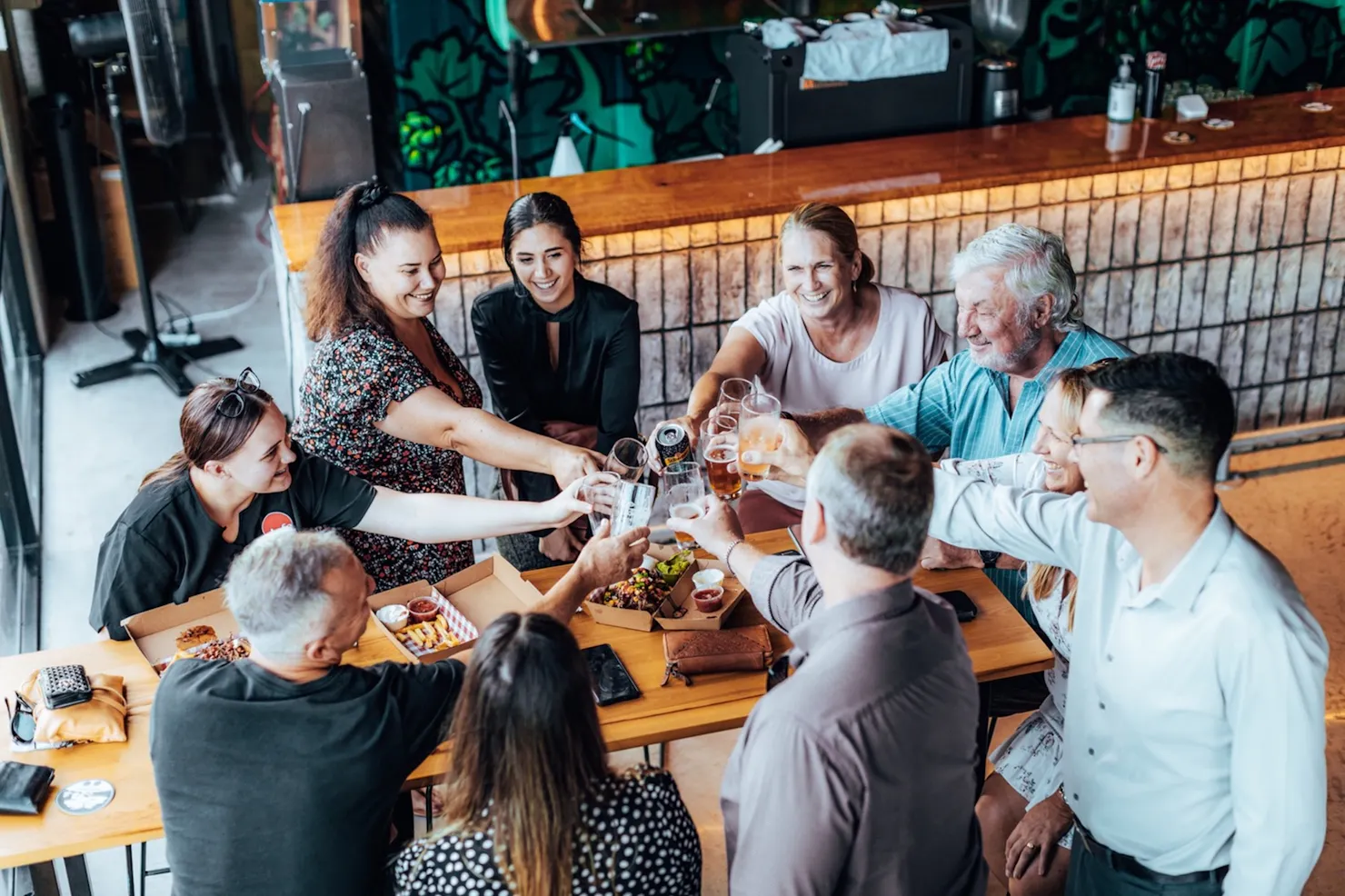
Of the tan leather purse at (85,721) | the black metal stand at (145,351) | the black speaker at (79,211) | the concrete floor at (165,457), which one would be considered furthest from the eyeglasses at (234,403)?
the black speaker at (79,211)

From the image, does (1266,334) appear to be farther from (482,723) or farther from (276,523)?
(482,723)

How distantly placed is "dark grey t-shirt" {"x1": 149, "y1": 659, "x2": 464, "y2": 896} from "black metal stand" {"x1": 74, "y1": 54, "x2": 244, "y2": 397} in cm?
457

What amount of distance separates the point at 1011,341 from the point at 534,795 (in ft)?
6.16

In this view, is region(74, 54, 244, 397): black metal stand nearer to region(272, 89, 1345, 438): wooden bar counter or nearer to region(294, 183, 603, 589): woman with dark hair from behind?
region(272, 89, 1345, 438): wooden bar counter

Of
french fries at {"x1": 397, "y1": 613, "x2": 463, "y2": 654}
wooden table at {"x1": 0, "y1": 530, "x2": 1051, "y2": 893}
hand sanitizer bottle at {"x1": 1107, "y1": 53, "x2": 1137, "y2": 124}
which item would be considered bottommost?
wooden table at {"x1": 0, "y1": 530, "x2": 1051, "y2": 893}

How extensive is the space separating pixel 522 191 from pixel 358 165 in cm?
76

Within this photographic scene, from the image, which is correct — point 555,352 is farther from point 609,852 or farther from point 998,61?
point 998,61

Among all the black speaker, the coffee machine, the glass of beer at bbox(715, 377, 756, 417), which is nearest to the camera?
the glass of beer at bbox(715, 377, 756, 417)

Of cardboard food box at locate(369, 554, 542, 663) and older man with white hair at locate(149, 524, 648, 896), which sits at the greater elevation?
older man with white hair at locate(149, 524, 648, 896)

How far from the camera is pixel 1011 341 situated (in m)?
3.38

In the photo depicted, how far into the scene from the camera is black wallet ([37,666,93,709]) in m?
2.70

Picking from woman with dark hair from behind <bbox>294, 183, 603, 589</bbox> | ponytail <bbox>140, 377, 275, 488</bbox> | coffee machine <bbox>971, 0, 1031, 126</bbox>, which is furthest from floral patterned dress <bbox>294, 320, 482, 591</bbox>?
coffee machine <bbox>971, 0, 1031, 126</bbox>

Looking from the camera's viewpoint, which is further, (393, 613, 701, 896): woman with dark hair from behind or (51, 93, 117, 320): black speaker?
(51, 93, 117, 320): black speaker

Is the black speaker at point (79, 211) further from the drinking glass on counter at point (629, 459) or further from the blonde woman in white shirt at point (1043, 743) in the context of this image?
the blonde woman in white shirt at point (1043, 743)
